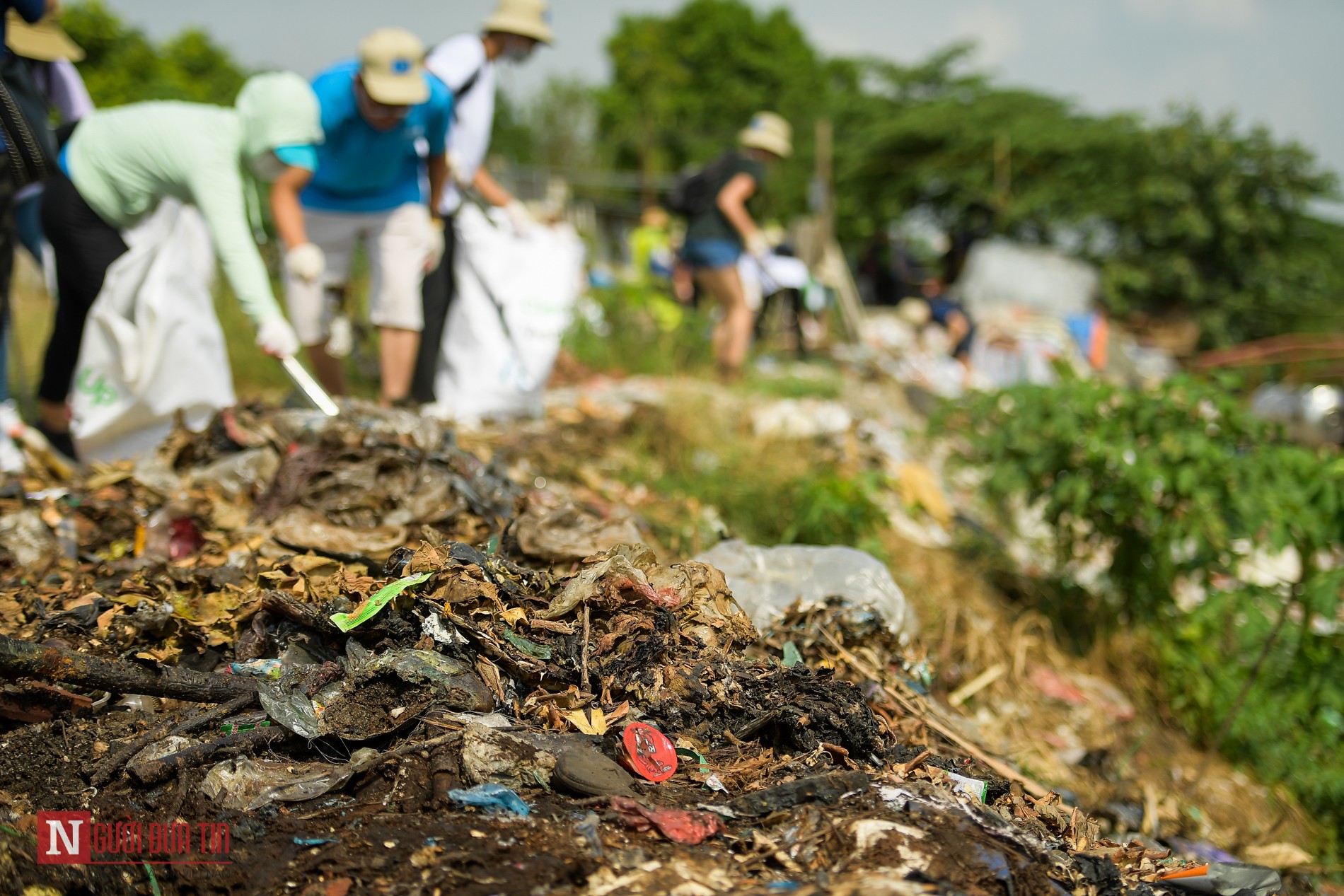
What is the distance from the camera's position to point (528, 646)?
1.96 m

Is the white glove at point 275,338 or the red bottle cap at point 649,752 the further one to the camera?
the white glove at point 275,338

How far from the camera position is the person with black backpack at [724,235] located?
5.70 m

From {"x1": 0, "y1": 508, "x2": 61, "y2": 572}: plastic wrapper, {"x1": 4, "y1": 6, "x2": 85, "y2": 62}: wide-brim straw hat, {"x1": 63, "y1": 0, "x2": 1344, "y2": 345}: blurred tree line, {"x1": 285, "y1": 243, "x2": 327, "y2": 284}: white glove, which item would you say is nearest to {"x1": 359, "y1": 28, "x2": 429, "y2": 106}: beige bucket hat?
{"x1": 285, "y1": 243, "x2": 327, "y2": 284}: white glove

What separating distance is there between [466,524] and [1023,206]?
43.8 ft

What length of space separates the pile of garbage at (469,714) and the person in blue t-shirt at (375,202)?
3.11ft

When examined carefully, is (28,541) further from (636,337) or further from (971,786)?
(636,337)

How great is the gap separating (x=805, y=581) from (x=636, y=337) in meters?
3.66

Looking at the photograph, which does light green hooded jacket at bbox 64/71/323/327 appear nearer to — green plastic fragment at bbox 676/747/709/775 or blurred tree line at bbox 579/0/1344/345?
green plastic fragment at bbox 676/747/709/775

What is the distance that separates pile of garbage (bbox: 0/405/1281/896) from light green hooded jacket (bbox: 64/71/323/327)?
0.71 m

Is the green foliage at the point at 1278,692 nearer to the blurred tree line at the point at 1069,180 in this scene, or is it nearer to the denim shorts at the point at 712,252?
the denim shorts at the point at 712,252

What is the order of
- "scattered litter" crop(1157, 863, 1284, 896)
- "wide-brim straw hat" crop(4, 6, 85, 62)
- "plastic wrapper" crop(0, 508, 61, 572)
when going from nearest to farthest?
1. "scattered litter" crop(1157, 863, 1284, 896)
2. "plastic wrapper" crop(0, 508, 61, 572)
3. "wide-brim straw hat" crop(4, 6, 85, 62)

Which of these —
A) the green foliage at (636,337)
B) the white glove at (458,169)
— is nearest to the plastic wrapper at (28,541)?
the white glove at (458,169)

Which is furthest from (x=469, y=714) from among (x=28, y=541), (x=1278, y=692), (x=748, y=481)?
(x=1278, y=692)

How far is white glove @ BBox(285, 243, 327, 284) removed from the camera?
9.95ft
